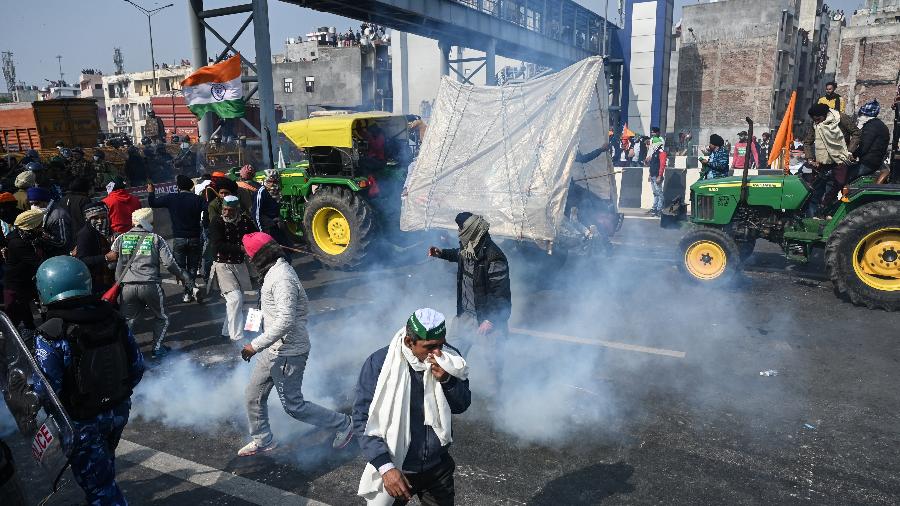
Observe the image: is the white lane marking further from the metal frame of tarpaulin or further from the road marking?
the metal frame of tarpaulin

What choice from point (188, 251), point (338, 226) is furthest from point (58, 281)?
point (338, 226)

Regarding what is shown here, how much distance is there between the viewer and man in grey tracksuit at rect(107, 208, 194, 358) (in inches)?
228

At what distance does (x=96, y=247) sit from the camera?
6102 mm

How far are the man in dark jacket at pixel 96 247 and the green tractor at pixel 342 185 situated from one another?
3.60 metres

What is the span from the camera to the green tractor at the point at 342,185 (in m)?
9.26

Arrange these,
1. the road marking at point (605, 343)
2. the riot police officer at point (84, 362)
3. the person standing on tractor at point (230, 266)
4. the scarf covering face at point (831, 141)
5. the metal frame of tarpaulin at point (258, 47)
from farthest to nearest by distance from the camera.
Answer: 1. the metal frame of tarpaulin at point (258, 47)
2. the scarf covering face at point (831, 141)
3. the person standing on tractor at point (230, 266)
4. the road marking at point (605, 343)
5. the riot police officer at point (84, 362)

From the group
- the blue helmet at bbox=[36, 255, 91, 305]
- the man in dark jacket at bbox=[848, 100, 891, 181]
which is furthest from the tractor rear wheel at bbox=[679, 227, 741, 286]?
the blue helmet at bbox=[36, 255, 91, 305]

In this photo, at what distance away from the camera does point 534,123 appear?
26.4ft

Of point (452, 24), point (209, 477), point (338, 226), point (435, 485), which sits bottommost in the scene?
point (209, 477)

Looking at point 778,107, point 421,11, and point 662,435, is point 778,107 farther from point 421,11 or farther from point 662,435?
point 662,435

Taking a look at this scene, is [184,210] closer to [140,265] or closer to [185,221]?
[185,221]

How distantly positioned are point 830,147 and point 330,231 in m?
7.32

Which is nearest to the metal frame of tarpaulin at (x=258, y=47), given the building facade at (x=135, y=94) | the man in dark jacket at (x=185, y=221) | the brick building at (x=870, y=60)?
the man in dark jacket at (x=185, y=221)

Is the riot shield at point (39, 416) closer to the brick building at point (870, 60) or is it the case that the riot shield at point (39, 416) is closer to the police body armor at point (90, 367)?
the police body armor at point (90, 367)
